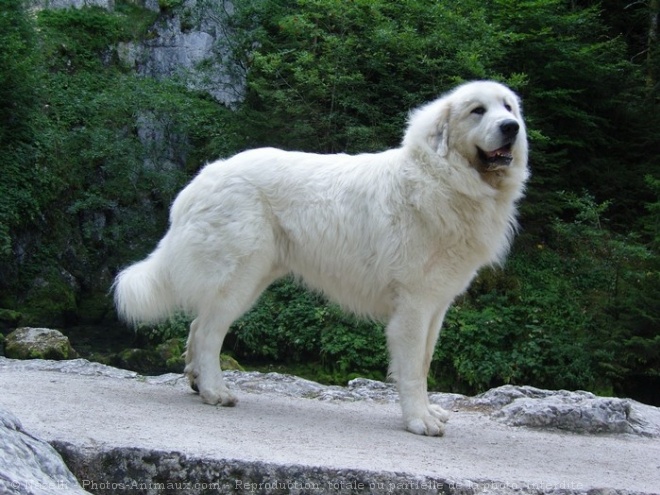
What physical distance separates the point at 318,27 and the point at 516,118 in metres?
7.76

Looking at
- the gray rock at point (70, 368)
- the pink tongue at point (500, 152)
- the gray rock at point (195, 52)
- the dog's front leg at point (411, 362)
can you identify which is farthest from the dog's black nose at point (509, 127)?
the gray rock at point (195, 52)

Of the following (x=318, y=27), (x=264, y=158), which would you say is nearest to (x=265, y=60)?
(x=318, y=27)

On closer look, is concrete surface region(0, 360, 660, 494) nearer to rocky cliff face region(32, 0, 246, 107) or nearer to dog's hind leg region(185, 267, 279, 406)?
dog's hind leg region(185, 267, 279, 406)

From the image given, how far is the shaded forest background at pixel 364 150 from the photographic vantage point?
30.3ft

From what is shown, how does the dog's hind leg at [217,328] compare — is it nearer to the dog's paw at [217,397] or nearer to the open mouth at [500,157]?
the dog's paw at [217,397]

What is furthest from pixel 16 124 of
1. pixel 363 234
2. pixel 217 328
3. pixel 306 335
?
pixel 363 234

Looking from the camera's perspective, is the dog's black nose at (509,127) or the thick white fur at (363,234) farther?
the thick white fur at (363,234)

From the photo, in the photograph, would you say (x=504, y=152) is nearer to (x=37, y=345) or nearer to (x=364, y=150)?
(x=364, y=150)

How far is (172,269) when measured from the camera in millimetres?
4695

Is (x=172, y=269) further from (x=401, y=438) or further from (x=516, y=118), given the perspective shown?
(x=516, y=118)

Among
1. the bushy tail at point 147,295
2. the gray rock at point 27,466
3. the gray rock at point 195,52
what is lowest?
the bushy tail at point 147,295

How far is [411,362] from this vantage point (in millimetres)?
4223

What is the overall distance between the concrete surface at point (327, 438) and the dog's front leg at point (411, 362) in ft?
0.39

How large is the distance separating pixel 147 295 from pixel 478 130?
2308 mm
